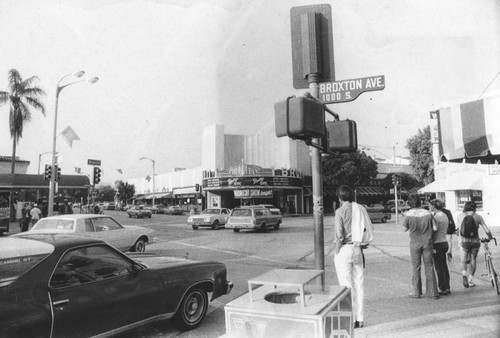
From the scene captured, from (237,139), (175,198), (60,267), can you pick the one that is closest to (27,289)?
(60,267)

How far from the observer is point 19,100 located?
2966cm

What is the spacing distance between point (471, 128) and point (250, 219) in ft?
49.4

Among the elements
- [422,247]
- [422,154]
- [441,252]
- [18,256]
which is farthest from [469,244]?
[422,154]

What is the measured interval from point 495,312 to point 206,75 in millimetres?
5342

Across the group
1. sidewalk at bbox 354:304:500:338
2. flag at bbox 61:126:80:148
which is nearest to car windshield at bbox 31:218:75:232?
sidewalk at bbox 354:304:500:338

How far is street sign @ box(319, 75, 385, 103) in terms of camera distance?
430 centimetres

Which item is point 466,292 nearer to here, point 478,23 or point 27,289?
point 478,23

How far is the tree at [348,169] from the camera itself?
4403 cm

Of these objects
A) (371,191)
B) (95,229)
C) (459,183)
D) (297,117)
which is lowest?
(95,229)

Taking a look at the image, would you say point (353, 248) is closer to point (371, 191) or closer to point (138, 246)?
point (138, 246)

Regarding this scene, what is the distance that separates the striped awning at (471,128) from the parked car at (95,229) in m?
8.71

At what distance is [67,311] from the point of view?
349 cm

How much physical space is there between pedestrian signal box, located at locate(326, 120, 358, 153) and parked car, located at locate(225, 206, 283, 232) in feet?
51.6

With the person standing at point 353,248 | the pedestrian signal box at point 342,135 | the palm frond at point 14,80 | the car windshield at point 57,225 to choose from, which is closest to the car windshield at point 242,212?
the car windshield at point 57,225
